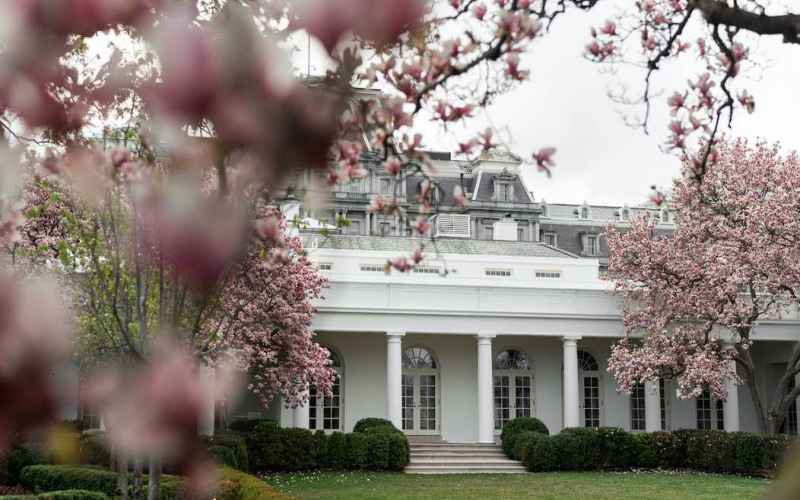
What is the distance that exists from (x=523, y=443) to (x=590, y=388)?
236 inches

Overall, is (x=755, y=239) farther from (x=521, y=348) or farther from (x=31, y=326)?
(x=31, y=326)

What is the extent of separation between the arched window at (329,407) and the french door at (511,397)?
4.69 m

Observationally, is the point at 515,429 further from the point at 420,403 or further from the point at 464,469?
the point at 420,403

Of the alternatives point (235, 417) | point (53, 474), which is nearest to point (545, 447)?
point (235, 417)

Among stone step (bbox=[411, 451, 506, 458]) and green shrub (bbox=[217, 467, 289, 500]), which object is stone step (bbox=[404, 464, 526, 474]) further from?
green shrub (bbox=[217, 467, 289, 500])

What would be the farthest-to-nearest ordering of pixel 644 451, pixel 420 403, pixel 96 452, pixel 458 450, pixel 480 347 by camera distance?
pixel 420 403 → pixel 480 347 → pixel 458 450 → pixel 644 451 → pixel 96 452

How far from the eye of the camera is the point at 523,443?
81.1 ft

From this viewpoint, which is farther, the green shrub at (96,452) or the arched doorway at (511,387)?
the arched doorway at (511,387)

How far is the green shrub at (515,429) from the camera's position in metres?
25.5

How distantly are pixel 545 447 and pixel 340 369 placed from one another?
6.67m

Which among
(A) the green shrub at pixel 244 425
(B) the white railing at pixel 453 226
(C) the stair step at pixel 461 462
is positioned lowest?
(C) the stair step at pixel 461 462

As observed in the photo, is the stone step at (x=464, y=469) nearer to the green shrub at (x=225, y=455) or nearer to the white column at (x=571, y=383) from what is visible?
the white column at (x=571, y=383)

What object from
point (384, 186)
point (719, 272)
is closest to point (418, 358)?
point (719, 272)

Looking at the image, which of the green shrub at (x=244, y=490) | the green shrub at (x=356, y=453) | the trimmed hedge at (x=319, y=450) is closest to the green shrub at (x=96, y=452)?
the green shrub at (x=244, y=490)
